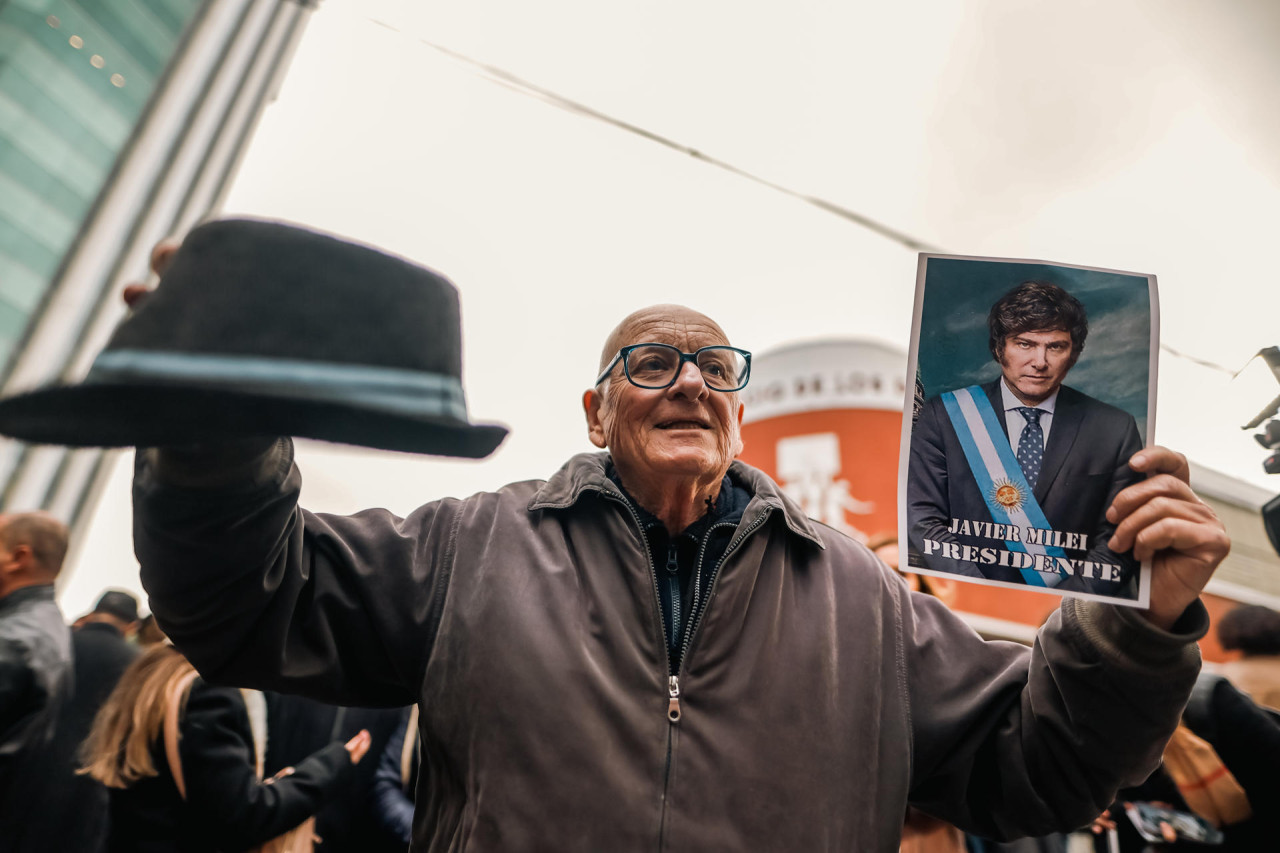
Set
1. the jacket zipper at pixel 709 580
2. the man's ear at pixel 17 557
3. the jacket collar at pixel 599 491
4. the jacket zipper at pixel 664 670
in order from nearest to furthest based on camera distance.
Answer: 1. the jacket zipper at pixel 664 670
2. the jacket zipper at pixel 709 580
3. the jacket collar at pixel 599 491
4. the man's ear at pixel 17 557

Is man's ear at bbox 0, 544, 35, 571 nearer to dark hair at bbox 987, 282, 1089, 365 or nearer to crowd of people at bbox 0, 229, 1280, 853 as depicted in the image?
crowd of people at bbox 0, 229, 1280, 853

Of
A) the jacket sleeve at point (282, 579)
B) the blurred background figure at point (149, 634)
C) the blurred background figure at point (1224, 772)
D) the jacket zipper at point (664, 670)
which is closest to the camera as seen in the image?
the jacket sleeve at point (282, 579)

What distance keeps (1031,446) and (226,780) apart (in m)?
2.25

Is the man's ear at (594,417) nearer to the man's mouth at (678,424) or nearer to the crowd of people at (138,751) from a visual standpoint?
the man's mouth at (678,424)

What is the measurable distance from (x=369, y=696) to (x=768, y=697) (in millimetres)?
621

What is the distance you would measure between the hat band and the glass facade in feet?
11.0

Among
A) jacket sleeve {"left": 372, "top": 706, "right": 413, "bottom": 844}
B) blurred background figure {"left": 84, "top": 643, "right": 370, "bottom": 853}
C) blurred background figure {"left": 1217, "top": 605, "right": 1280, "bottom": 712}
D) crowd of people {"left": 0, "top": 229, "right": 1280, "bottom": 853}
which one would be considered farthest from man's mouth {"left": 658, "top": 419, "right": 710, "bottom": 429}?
blurred background figure {"left": 1217, "top": 605, "right": 1280, "bottom": 712}

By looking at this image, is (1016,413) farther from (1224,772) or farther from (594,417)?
(1224,772)

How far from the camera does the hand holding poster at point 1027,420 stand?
0.99 m

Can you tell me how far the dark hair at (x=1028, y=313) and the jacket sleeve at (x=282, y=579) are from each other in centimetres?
88

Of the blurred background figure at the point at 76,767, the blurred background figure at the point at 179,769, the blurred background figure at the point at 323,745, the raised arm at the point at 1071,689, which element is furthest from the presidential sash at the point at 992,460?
the blurred background figure at the point at 323,745

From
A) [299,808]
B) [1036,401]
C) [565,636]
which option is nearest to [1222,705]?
[1036,401]

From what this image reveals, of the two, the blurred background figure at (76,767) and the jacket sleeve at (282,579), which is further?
the blurred background figure at (76,767)

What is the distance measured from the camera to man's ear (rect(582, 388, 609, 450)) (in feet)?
5.19
